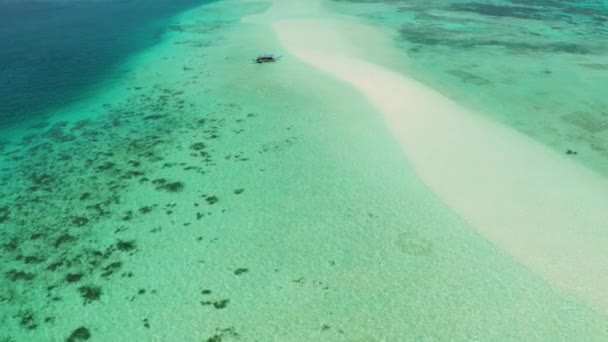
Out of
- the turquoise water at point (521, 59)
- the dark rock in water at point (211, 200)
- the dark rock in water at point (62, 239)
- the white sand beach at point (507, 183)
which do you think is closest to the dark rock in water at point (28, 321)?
the dark rock in water at point (62, 239)

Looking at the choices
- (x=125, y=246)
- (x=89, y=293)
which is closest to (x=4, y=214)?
(x=125, y=246)

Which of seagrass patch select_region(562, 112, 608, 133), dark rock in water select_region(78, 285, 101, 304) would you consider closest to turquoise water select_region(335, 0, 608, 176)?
seagrass patch select_region(562, 112, 608, 133)

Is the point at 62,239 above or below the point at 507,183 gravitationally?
below

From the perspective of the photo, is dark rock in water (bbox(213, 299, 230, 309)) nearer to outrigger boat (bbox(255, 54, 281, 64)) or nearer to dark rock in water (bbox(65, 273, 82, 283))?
dark rock in water (bbox(65, 273, 82, 283))

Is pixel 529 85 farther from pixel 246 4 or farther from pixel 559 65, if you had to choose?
pixel 246 4

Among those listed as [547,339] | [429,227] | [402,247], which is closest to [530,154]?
[429,227]

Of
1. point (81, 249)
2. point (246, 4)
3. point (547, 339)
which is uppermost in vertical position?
point (246, 4)

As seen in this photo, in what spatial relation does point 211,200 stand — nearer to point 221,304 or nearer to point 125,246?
point 125,246
